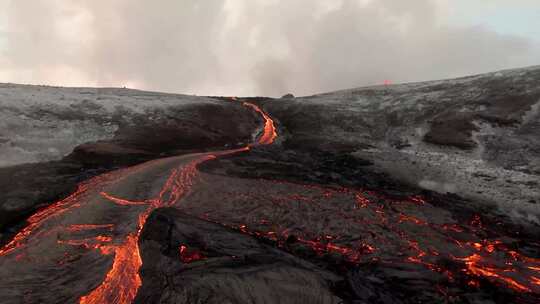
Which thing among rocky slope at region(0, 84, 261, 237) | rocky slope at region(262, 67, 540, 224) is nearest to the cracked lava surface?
rocky slope at region(0, 84, 261, 237)

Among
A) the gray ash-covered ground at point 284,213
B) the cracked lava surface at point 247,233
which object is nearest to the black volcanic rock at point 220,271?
the gray ash-covered ground at point 284,213

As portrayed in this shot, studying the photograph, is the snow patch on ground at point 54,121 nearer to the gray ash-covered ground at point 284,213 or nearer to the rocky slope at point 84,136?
the rocky slope at point 84,136

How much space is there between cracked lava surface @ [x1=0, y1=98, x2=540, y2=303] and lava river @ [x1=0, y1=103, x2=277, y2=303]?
38 mm

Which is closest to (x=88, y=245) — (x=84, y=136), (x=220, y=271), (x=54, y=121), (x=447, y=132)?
(x=220, y=271)

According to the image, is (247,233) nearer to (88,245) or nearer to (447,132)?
(88,245)

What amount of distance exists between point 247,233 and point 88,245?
5365 millimetres

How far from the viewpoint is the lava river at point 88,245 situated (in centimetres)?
1019

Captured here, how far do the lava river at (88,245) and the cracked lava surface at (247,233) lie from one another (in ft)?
0.13

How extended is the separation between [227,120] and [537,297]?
108 ft

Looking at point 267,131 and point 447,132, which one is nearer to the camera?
point 447,132

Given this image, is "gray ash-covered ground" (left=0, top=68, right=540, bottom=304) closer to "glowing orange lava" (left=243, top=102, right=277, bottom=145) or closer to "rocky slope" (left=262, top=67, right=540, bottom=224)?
"rocky slope" (left=262, top=67, right=540, bottom=224)

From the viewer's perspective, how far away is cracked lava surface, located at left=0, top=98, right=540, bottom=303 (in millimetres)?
10992

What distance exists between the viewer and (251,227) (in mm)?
14852

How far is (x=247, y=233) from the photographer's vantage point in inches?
553
